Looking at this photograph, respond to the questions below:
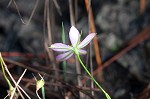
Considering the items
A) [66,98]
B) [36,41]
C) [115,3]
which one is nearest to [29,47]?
[36,41]

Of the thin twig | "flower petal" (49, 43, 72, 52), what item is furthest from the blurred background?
"flower petal" (49, 43, 72, 52)

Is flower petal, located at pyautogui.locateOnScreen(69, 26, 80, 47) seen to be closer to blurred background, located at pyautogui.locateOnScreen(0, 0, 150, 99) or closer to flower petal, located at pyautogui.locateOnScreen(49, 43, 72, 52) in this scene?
flower petal, located at pyautogui.locateOnScreen(49, 43, 72, 52)

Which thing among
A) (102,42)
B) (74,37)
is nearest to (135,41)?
(102,42)

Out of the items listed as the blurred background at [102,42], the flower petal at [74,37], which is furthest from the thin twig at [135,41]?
the flower petal at [74,37]

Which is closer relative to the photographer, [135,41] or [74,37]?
[74,37]

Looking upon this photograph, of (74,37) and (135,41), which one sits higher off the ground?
(135,41)

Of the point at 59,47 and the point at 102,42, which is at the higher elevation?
the point at 102,42

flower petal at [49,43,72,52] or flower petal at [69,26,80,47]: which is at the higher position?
flower petal at [69,26,80,47]

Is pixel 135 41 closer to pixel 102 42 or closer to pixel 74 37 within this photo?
pixel 102 42

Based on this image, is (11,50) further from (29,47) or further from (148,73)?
(148,73)

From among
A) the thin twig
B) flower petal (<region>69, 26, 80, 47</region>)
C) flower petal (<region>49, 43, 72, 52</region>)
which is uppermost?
the thin twig

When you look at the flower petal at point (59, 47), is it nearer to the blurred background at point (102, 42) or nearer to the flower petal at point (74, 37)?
the flower petal at point (74, 37)

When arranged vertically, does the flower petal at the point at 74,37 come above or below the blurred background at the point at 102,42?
below
